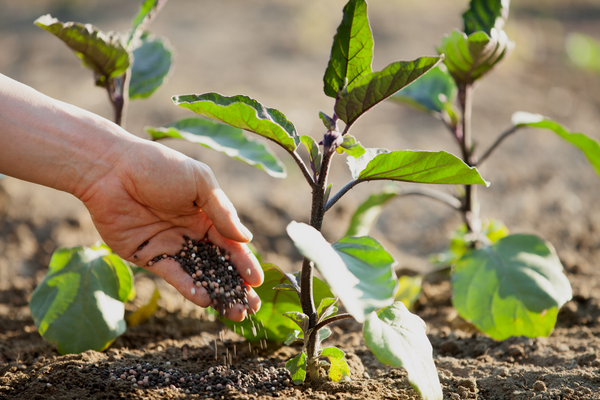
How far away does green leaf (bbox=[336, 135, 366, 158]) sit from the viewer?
1.40m

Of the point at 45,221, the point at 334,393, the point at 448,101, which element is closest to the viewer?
the point at 334,393

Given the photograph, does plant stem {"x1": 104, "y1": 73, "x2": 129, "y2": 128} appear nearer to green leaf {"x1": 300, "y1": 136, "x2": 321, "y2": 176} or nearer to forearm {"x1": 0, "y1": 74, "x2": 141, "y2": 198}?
forearm {"x1": 0, "y1": 74, "x2": 141, "y2": 198}

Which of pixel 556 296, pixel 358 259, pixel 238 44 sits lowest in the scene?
pixel 556 296

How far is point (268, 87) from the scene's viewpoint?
15.4ft

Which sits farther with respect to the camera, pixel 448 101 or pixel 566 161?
pixel 566 161

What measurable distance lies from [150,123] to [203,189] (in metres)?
2.67

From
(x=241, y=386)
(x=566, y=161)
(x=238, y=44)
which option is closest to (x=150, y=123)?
(x=238, y=44)

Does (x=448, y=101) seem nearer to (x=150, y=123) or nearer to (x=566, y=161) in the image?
(x=566, y=161)

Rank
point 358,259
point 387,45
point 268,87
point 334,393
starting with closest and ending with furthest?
point 358,259 < point 334,393 < point 268,87 < point 387,45

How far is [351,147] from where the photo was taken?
1409 millimetres

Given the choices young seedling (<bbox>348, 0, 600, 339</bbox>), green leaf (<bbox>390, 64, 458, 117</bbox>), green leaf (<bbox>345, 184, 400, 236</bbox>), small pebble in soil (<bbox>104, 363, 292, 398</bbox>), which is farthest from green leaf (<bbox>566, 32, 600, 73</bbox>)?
small pebble in soil (<bbox>104, 363, 292, 398</bbox>)

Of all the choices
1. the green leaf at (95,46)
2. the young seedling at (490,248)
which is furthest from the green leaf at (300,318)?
the green leaf at (95,46)

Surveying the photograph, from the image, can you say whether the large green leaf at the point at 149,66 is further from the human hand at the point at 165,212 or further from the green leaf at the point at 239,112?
the green leaf at the point at 239,112

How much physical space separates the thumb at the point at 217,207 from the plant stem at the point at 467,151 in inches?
44.8
